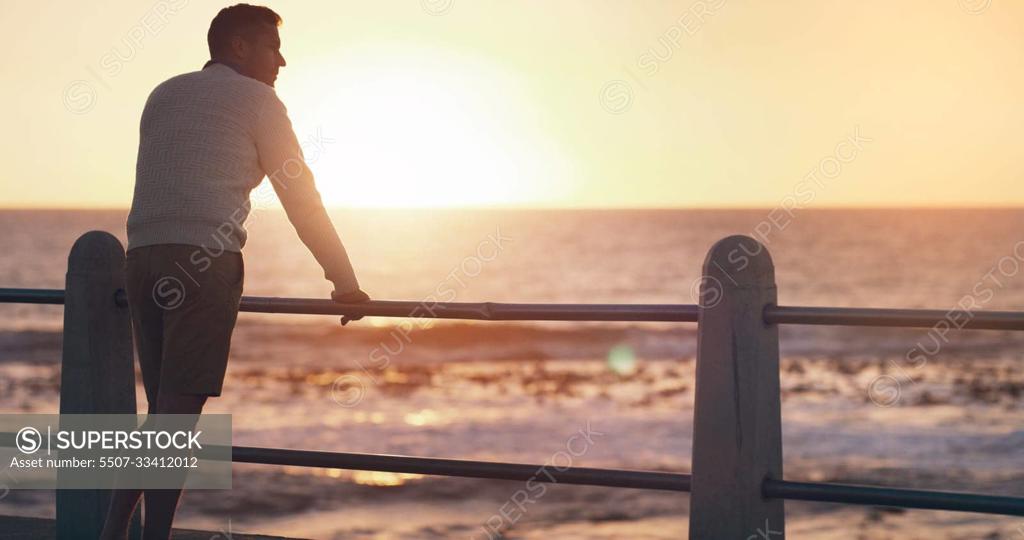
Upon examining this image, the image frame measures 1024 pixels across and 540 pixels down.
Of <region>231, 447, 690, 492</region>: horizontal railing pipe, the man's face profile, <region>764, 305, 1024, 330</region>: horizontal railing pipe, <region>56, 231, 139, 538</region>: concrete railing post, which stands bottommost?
<region>231, 447, 690, 492</region>: horizontal railing pipe

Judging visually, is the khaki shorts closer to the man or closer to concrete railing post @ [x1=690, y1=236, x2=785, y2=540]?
the man

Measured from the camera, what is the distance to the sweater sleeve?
3.46 metres

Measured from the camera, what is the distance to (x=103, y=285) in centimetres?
426

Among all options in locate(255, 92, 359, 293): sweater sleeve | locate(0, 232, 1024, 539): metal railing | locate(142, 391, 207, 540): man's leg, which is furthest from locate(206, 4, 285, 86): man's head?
locate(142, 391, 207, 540): man's leg

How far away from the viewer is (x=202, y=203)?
133 inches

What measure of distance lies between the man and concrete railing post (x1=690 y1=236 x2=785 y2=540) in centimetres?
119

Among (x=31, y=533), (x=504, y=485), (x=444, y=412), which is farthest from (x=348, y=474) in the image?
(x=31, y=533)

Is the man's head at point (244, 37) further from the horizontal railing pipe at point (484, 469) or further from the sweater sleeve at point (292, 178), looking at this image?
the horizontal railing pipe at point (484, 469)

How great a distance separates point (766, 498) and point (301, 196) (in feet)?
5.32

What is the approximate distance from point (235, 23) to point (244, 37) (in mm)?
51

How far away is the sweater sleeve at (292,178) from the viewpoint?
11.4 ft

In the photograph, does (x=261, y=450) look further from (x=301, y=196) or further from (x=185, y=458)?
(x=301, y=196)

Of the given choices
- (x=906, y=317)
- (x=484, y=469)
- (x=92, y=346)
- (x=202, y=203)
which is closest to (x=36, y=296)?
(x=92, y=346)

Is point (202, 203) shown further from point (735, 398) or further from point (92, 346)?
point (735, 398)
